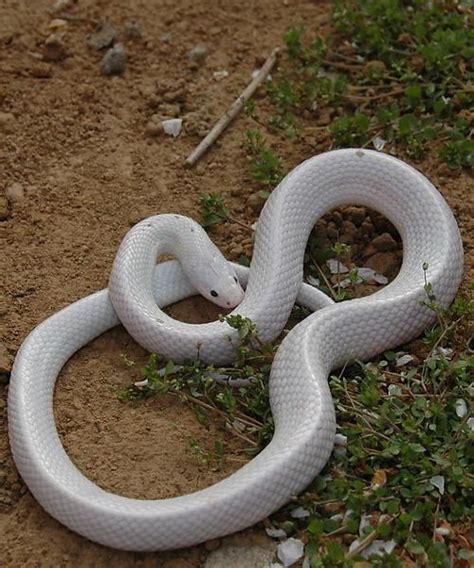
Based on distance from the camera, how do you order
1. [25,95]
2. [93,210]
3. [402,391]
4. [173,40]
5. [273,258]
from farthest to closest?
1. [173,40]
2. [25,95]
3. [93,210]
4. [273,258]
5. [402,391]

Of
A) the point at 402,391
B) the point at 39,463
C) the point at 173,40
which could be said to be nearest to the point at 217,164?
the point at 173,40

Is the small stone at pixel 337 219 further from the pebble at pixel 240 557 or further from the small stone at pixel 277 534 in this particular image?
the pebble at pixel 240 557

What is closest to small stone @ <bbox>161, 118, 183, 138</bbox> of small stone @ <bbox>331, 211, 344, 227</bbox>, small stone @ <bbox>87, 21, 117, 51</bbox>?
small stone @ <bbox>87, 21, 117, 51</bbox>

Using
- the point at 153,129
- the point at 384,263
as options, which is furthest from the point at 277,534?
the point at 153,129

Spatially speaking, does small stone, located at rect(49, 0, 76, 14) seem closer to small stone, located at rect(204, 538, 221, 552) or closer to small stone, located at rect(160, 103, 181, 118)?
small stone, located at rect(160, 103, 181, 118)

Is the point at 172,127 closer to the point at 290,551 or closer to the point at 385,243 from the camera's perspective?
the point at 385,243

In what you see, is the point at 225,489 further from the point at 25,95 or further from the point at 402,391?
the point at 25,95

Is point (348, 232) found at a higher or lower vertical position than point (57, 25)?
lower
